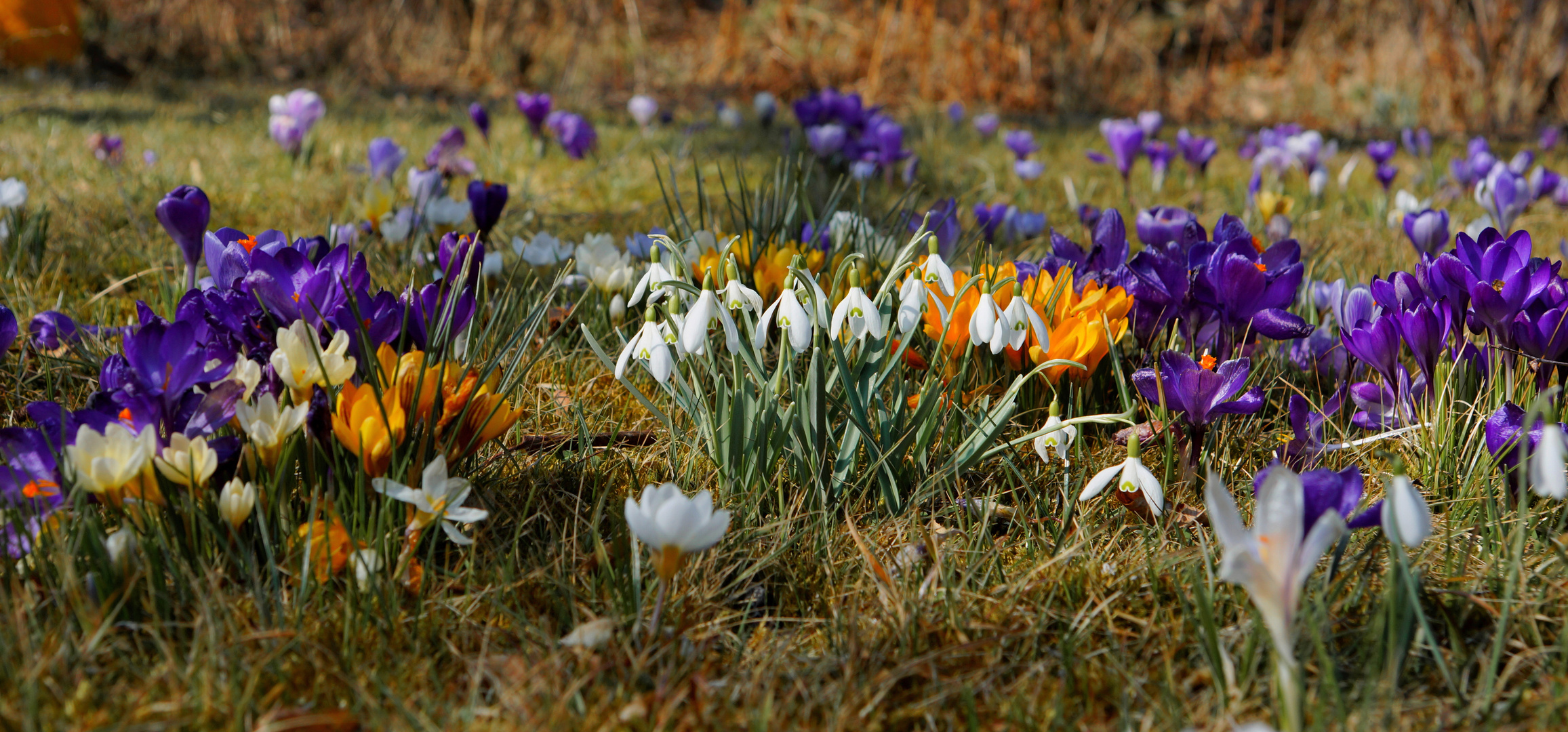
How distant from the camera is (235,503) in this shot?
1178 millimetres

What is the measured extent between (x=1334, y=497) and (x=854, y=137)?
Answer: 351cm

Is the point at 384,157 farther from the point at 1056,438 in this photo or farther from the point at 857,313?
the point at 1056,438

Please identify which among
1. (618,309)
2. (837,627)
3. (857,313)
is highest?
(857,313)

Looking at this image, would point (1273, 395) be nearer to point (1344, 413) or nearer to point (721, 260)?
point (1344, 413)

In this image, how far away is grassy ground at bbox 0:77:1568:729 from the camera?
1046 millimetres

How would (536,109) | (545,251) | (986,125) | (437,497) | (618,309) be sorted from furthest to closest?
Result: 1. (986,125)
2. (536,109)
3. (545,251)
4. (618,309)
5. (437,497)

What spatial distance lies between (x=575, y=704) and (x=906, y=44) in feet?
26.0

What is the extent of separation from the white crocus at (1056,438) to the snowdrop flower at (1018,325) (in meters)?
0.10

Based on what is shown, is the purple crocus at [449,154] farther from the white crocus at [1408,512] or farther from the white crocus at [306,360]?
the white crocus at [1408,512]

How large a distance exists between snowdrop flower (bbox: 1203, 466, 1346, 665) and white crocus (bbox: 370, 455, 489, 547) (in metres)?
0.83

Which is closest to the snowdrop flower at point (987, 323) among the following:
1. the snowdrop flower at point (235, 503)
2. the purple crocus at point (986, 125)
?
the snowdrop flower at point (235, 503)

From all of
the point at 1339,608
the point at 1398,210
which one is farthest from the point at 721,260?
the point at 1398,210

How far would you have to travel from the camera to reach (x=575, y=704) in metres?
1.09

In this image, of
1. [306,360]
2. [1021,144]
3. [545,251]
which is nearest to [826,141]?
[1021,144]
